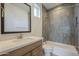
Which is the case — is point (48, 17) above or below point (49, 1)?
below

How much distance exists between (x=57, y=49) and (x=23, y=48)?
0.63m

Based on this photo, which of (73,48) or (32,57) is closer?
(32,57)

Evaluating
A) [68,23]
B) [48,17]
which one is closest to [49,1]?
[48,17]

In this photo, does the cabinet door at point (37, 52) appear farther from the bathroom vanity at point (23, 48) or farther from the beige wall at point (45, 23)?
the beige wall at point (45, 23)

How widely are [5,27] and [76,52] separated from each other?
3.63 ft

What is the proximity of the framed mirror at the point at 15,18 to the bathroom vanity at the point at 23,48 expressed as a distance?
0.74ft

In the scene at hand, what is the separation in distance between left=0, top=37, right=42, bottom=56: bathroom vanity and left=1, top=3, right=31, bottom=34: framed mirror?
0.23 meters

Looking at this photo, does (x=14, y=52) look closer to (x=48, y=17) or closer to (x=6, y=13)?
(x=6, y=13)

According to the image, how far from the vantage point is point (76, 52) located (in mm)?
1593

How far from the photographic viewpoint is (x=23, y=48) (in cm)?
127

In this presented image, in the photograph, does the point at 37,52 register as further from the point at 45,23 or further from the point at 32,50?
the point at 45,23

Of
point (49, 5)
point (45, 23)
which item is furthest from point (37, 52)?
point (49, 5)

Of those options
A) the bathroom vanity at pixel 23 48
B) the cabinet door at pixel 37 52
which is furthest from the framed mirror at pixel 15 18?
the cabinet door at pixel 37 52

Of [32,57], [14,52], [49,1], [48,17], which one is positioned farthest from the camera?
[48,17]
